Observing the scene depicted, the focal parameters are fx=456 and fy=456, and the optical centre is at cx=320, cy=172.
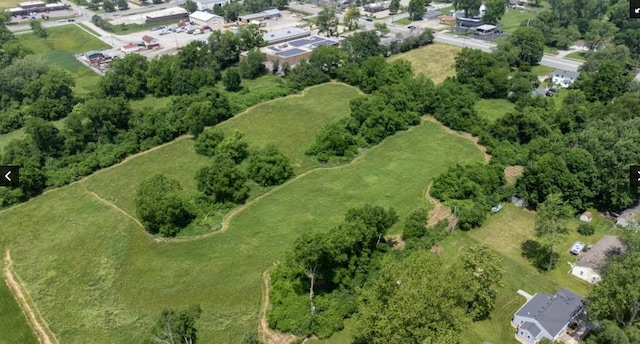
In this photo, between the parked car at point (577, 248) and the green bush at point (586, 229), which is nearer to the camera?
the parked car at point (577, 248)

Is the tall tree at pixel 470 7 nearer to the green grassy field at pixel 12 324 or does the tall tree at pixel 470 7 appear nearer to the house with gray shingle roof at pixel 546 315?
the house with gray shingle roof at pixel 546 315

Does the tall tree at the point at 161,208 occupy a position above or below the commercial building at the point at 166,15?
below

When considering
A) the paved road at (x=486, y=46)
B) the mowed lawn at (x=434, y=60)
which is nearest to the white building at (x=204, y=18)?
the mowed lawn at (x=434, y=60)

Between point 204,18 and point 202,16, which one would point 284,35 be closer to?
point 204,18

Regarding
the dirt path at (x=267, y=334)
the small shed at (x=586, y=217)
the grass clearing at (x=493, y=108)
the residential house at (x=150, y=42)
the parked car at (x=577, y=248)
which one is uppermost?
the residential house at (x=150, y=42)

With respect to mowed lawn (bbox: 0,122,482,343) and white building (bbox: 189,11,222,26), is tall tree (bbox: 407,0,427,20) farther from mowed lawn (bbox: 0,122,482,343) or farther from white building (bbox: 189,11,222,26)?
mowed lawn (bbox: 0,122,482,343)
